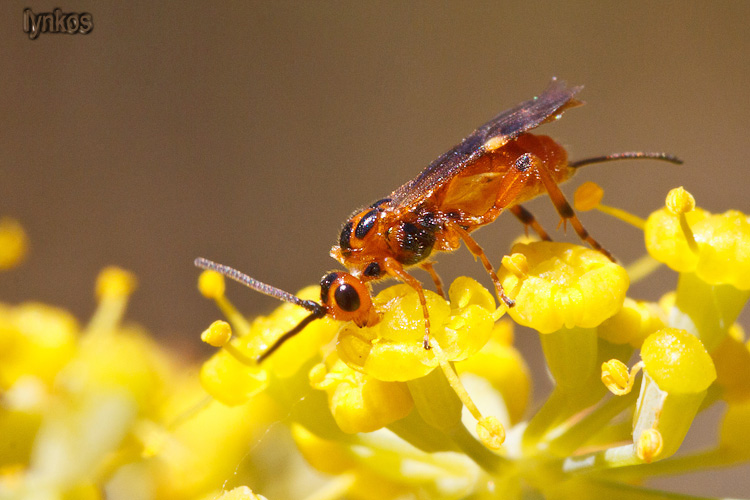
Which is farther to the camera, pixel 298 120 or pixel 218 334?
pixel 298 120

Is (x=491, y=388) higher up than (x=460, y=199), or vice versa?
(x=460, y=199)

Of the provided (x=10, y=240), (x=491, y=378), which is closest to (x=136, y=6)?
(x=10, y=240)

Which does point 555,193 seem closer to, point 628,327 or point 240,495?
point 628,327

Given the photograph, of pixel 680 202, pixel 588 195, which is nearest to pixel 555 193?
pixel 588 195

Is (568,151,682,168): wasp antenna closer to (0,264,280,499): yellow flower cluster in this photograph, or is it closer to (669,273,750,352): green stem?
(669,273,750,352): green stem

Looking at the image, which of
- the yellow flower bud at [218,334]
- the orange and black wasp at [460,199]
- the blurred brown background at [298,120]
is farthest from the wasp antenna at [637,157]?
the blurred brown background at [298,120]

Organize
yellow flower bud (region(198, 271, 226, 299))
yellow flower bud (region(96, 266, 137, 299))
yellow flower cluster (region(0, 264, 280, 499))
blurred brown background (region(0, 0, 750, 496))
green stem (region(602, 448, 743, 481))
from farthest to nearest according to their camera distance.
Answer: blurred brown background (region(0, 0, 750, 496)), yellow flower bud (region(96, 266, 137, 299)), yellow flower cluster (region(0, 264, 280, 499)), yellow flower bud (region(198, 271, 226, 299)), green stem (region(602, 448, 743, 481))

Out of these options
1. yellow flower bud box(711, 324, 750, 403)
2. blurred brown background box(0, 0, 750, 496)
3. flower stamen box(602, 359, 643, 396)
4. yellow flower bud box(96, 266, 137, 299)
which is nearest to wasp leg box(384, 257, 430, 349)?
flower stamen box(602, 359, 643, 396)

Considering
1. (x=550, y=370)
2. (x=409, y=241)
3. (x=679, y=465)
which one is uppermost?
(x=409, y=241)
